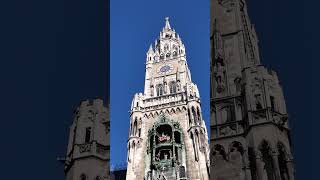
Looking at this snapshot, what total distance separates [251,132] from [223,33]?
3222 mm

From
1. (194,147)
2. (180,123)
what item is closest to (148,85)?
(180,123)

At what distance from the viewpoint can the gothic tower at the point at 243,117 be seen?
8219mm

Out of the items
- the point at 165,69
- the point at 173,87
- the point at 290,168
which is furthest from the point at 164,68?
the point at 290,168

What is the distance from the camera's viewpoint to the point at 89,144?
8.74 metres

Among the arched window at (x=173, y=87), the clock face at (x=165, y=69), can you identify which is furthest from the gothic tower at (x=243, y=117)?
the clock face at (x=165, y=69)

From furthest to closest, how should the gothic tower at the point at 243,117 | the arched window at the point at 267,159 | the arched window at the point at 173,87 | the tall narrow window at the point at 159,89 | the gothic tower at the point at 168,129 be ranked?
the arched window at the point at 173,87 → the tall narrow window at the point at 159,89 → the gothic tower at the point at 168,129 → the gothic tower at the point at 243,117 → the arched window at the point at 267,159

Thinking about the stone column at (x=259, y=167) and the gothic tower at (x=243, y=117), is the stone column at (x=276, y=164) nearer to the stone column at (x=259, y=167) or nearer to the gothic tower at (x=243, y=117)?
the gothic tower at (x=243, y=117)

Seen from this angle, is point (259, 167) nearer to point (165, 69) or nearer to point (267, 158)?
point (267, 158)

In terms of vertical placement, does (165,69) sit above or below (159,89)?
above

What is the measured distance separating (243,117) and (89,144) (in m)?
2.81

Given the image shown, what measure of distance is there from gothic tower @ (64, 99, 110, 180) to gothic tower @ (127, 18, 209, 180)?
1284 cm

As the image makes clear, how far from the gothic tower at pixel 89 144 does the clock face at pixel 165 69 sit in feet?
71.1

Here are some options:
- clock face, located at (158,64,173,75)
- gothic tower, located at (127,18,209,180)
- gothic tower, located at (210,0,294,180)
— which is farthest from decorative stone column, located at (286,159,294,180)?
→ clock face, located at (158,64,173,75)

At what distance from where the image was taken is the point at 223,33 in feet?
36.3
